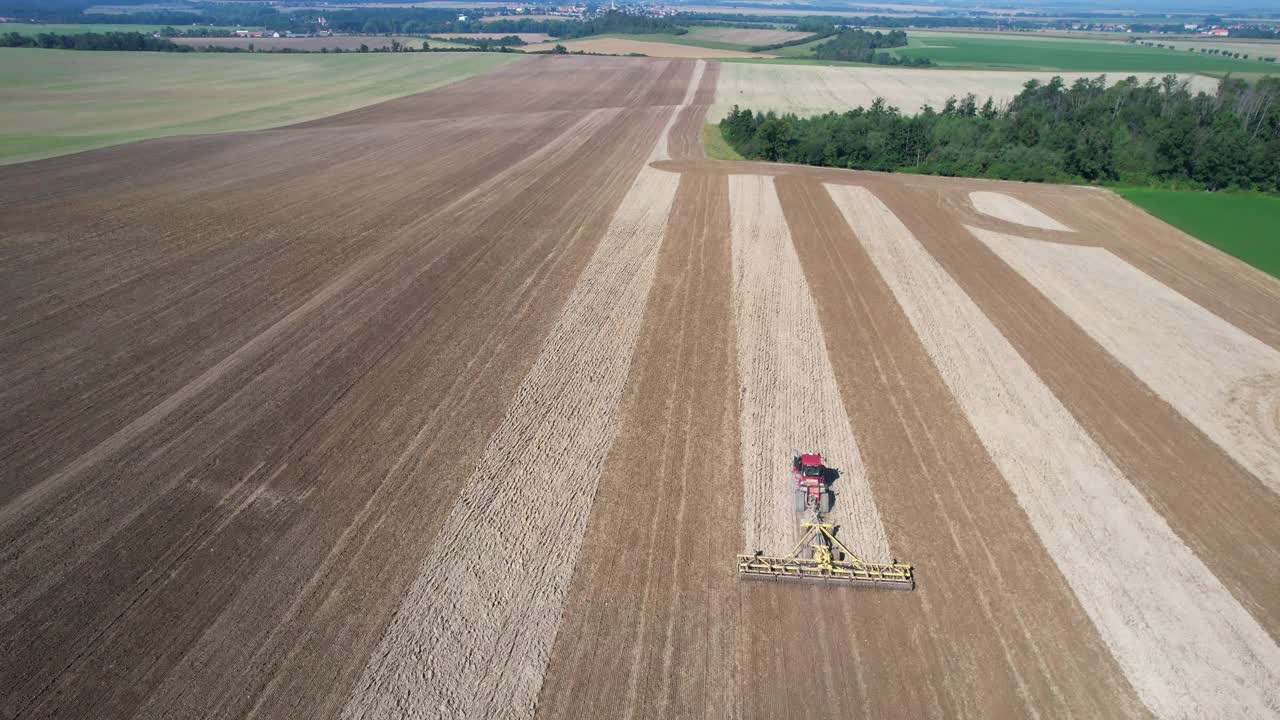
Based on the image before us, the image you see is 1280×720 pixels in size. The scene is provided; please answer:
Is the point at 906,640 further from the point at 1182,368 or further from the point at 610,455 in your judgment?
the point at 1182,368

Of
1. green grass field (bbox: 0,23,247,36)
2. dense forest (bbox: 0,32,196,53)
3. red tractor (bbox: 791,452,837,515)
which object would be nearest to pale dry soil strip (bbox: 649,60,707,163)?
red tractor (bbox: 791,452,837,515)

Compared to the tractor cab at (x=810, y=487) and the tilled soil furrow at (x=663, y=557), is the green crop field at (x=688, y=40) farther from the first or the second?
the tractor cab at (x=810, y=487)

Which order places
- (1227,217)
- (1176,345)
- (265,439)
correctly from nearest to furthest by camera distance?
(265,439) < (1176,345) < (1227,217)

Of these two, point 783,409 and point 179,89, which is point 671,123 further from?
point 179,89

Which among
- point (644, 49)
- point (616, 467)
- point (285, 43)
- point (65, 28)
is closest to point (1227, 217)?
point (616, 467)

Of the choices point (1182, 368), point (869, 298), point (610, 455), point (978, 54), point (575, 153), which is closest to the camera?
point (610, 455)

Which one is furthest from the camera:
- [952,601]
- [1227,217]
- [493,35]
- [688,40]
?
[493,35]

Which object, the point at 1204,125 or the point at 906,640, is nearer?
the point at 906,640

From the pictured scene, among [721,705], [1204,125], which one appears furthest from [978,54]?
[721,705]
